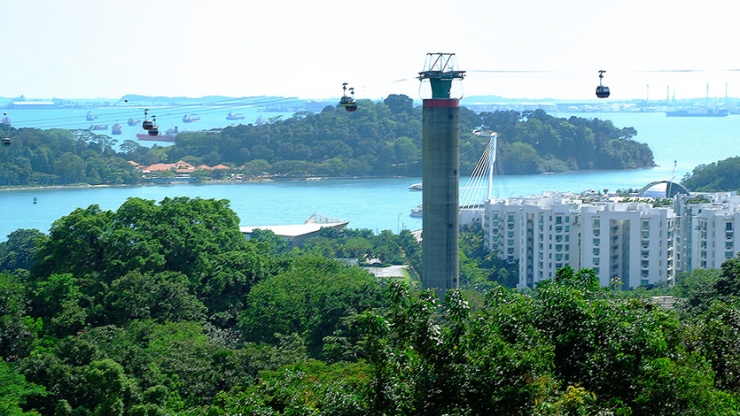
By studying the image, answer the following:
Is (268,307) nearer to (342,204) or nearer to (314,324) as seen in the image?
(314,324)

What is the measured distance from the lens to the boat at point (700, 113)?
78.1 metres

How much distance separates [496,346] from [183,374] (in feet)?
14.6

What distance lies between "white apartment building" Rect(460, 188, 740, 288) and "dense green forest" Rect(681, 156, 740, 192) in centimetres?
957

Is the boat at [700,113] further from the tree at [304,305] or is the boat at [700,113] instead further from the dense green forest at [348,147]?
the tree at [304,305]

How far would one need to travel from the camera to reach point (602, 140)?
43.4m

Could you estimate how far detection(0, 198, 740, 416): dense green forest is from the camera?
15.1 feet

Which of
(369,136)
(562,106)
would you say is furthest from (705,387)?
(562,106)

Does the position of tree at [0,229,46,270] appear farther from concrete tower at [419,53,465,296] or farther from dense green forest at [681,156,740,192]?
dense green forest at [681,156,740,192]

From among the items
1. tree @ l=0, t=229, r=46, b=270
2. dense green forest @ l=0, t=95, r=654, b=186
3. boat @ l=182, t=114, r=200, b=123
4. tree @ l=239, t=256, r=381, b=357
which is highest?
boat @ l=182, t=114, r=200, b=123

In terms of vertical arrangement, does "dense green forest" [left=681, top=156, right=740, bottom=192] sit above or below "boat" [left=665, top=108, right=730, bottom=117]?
below

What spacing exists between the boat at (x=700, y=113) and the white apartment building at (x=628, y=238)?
62334 mm

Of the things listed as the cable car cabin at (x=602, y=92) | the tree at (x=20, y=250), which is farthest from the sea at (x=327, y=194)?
the cable car cabin at (x=602, y=92)

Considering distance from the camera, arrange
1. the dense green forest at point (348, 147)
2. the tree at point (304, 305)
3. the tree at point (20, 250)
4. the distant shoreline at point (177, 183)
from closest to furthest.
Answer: the tree at point (304, 305) < the tree at point (20, 250) < the distant shoreline at point (177, 183) < the dense green forest at point (348, 147)

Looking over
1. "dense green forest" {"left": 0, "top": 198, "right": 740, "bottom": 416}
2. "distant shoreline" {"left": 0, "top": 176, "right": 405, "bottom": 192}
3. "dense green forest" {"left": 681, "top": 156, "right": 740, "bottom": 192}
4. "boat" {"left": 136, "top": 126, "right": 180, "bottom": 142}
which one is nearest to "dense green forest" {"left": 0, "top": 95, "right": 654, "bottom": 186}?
"distant shoreline" {"left": 0, "top": 176, "right": 405, "bottom": 192}
